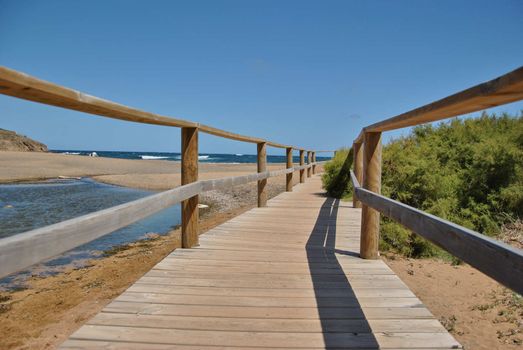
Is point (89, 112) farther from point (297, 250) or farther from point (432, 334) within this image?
point (297, 250)

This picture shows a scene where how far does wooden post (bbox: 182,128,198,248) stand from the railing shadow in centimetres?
115

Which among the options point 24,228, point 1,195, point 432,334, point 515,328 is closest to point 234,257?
point 432,334

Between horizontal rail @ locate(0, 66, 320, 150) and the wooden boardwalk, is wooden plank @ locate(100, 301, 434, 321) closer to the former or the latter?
the wooden boardwalk

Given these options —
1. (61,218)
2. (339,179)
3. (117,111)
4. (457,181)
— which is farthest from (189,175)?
(339,179)

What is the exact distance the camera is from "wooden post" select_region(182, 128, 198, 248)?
361 centimetres

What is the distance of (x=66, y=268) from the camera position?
16.0 ft

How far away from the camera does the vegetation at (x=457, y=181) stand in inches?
215

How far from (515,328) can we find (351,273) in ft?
3.86

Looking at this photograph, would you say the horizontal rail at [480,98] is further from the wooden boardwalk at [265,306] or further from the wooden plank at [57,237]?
the wooden plank at [57,237]

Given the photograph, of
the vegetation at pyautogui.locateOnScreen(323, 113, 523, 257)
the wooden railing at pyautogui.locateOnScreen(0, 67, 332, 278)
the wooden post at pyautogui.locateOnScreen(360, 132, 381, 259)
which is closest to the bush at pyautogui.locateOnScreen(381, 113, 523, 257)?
the vegetation at pyautogui.locateOnScreen(323, 113, 523, 257)

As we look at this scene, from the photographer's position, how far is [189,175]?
362 cm

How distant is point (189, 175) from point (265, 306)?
5.43ft

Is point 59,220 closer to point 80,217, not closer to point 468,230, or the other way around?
point 80,217

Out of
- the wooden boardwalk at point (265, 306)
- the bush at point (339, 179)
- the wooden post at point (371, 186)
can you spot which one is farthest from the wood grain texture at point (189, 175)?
the bush at point (339, 179)
